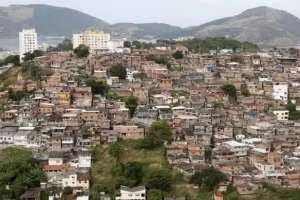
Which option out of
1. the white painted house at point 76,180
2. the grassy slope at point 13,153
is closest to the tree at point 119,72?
the grassy slope at point 13,153

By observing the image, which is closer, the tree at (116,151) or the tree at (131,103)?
the tree at (116,151)

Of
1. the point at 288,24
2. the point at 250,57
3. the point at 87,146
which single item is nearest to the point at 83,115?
the point at 87,146

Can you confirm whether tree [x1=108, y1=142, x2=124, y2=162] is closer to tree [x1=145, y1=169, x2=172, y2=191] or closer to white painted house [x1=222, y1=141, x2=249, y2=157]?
tree [x1=145, y1=169, x2=172, y2=191]

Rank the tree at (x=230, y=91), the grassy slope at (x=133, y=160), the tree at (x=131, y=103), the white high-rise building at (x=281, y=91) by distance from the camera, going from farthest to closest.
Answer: the white high-rise building at (x=281, y=91), the tree at (x=230, y=91), the tree at (x=131, y=103), the grassy slope at (x=133, y=160)

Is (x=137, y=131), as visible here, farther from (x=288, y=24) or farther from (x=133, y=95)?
(x=288, y=24)

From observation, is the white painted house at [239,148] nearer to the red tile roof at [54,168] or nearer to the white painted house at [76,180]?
the white painted house at [76,180]

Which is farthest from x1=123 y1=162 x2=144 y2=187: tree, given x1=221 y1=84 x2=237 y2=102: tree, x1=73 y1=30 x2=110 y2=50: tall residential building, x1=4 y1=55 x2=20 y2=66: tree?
x1=73 y1=30 x2=110 y2=50: tall residential building
